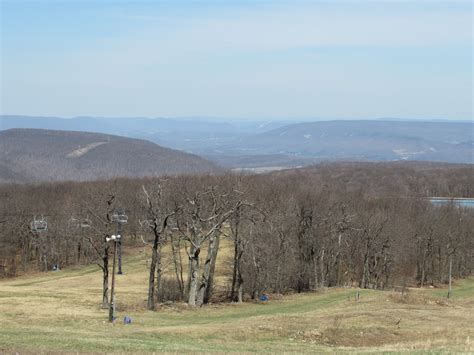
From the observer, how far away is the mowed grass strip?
32094mm

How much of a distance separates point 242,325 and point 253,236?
1001 inches

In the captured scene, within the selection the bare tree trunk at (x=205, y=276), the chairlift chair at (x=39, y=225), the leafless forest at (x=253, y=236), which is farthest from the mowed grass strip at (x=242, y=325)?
the chairlift chair at (x=39, y=225)

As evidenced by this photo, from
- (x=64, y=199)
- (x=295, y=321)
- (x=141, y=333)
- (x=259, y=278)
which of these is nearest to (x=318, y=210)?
(x=259, y=278)

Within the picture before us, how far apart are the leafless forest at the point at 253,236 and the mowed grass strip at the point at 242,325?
13.3 ft

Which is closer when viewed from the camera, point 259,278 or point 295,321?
point 295,321

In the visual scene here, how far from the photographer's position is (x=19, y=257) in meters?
111

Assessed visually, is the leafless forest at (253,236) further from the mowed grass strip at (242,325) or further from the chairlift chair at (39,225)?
the mowed grass strip at (242,325)

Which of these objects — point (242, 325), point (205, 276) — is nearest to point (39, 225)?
point (205, 276)

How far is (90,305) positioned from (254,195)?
2407 centimetres

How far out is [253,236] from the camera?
6525cm

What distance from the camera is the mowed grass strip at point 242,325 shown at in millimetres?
32094

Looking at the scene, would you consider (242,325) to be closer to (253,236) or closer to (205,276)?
(205,276)

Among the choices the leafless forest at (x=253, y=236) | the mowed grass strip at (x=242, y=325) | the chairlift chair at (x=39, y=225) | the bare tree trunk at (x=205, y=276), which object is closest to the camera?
the mowed grass strip at (x=242, y=325)

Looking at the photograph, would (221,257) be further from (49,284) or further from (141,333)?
(141,333)
